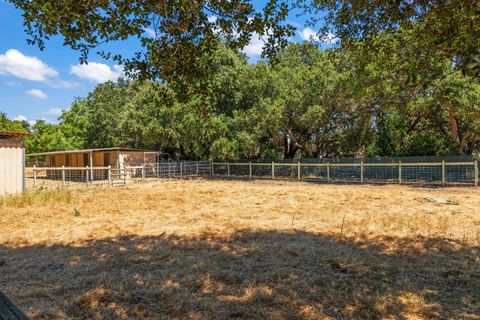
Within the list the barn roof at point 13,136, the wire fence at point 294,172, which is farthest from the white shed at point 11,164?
the wire fence at point 294,172

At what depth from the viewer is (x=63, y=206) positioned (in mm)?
11352

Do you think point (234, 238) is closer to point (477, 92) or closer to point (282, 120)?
point (477, 92)

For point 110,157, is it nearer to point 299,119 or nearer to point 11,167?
point 11,167

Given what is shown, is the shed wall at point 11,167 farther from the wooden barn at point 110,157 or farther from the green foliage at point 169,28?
the green foliage at point 169,28

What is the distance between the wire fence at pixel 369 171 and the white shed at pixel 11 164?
50.3 feet

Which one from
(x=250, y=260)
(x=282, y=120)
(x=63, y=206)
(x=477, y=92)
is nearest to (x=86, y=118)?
(x=282, y=120)

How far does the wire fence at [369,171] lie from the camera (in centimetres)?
1912

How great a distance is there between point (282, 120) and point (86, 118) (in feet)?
115

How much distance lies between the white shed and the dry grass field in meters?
6.10

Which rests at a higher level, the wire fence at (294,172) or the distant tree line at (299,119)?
the distant tree line at (299,119)

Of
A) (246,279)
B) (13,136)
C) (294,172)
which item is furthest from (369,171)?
(13,136)

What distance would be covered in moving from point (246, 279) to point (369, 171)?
1901 centimetres

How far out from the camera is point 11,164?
1556 centimetres

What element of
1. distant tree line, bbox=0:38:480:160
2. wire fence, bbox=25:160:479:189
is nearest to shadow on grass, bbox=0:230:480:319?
wire fence, bbox=25:160:479:189
